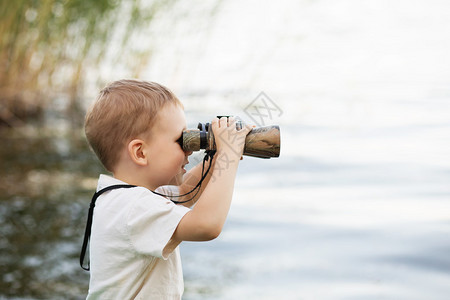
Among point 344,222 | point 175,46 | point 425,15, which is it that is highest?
point 425,15

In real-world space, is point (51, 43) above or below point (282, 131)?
above

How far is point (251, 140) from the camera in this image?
159 cm

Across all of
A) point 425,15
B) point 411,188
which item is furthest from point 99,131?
point 425,15

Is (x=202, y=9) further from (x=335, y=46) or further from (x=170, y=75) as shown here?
(x=335, y=46)

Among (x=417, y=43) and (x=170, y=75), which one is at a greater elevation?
(x=417, y=43)

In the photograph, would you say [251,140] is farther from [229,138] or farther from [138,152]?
[138,152]

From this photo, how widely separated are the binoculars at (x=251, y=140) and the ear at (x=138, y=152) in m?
0.10

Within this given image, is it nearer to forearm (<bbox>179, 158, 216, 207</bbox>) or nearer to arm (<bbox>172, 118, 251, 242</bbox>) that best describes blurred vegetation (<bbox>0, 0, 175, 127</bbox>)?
forearm (<bbox>179, 158, 216, 207</bbox>)

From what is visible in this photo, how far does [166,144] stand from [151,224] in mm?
211

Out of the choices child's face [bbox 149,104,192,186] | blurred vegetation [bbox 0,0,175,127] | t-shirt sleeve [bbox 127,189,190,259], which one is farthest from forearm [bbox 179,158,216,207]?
blurred vegetation [bbox 0,0,175,127]

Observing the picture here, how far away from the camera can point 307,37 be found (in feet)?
25.6

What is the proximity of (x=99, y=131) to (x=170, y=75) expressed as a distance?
218 inches

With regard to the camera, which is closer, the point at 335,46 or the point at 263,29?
the point at 263,29

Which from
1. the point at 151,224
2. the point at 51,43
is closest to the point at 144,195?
the point at 151,224
